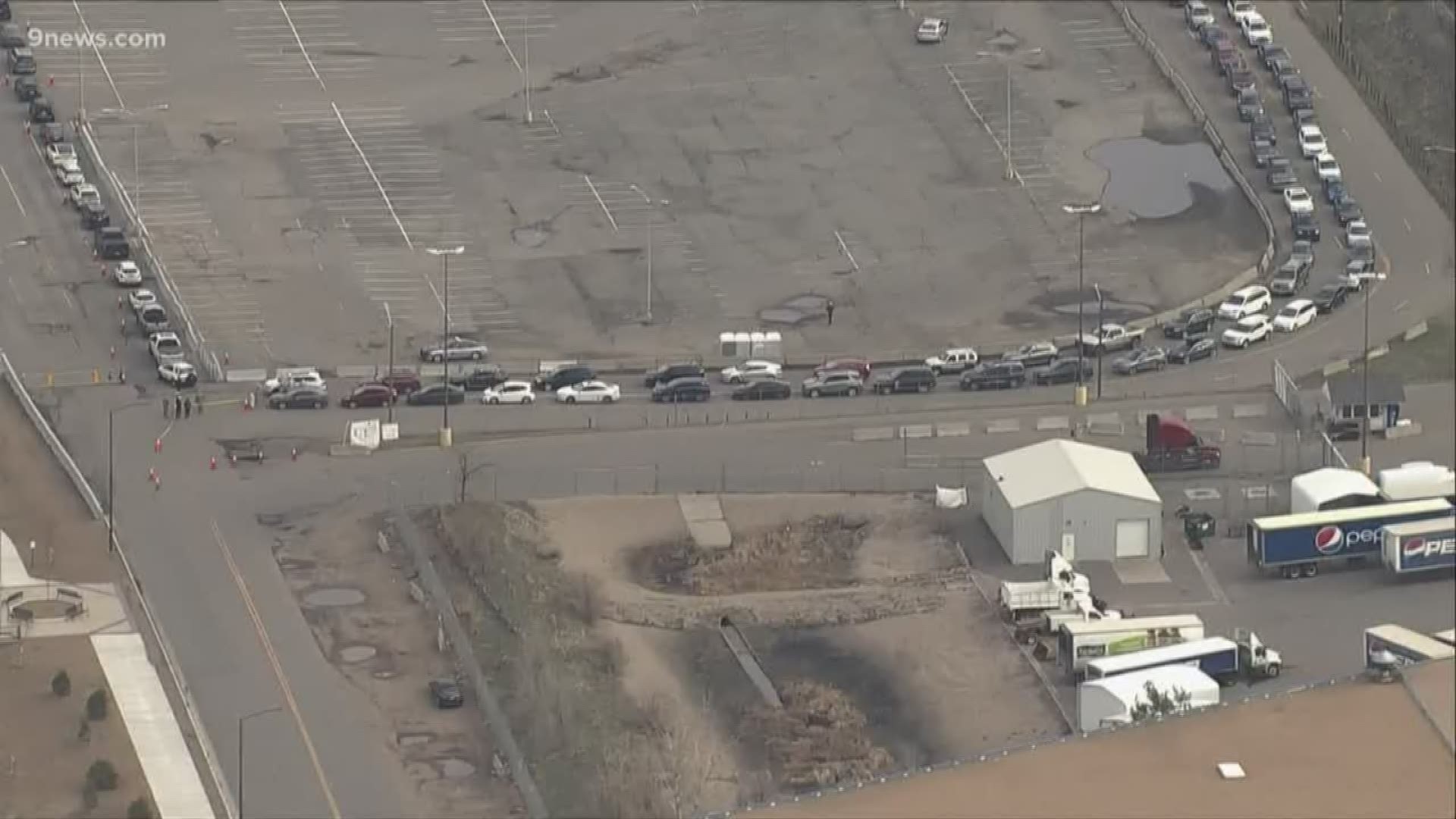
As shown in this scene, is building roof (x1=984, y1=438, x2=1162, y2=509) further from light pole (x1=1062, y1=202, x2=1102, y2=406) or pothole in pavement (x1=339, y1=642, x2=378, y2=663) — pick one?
pothole in pavement (x1=339, y1=642, x2=378, y2=663)

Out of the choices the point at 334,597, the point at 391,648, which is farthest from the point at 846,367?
the point at 391,648

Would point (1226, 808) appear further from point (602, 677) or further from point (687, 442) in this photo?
point (687, 442)

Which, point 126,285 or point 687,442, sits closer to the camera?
point 687,442

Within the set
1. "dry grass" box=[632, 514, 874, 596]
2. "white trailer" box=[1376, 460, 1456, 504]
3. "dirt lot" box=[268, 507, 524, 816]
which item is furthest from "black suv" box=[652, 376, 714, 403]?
"white trailer" box=[1376, 460, 1456, 504]

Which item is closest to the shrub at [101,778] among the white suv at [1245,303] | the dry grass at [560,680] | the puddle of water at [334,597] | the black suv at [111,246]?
the dry grass at [560,680]

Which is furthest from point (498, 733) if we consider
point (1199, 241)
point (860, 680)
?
point (1199, 241)

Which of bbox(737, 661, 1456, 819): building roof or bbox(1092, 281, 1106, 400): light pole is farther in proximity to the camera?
bbox(1092, 281, 1106, 400): light pole
